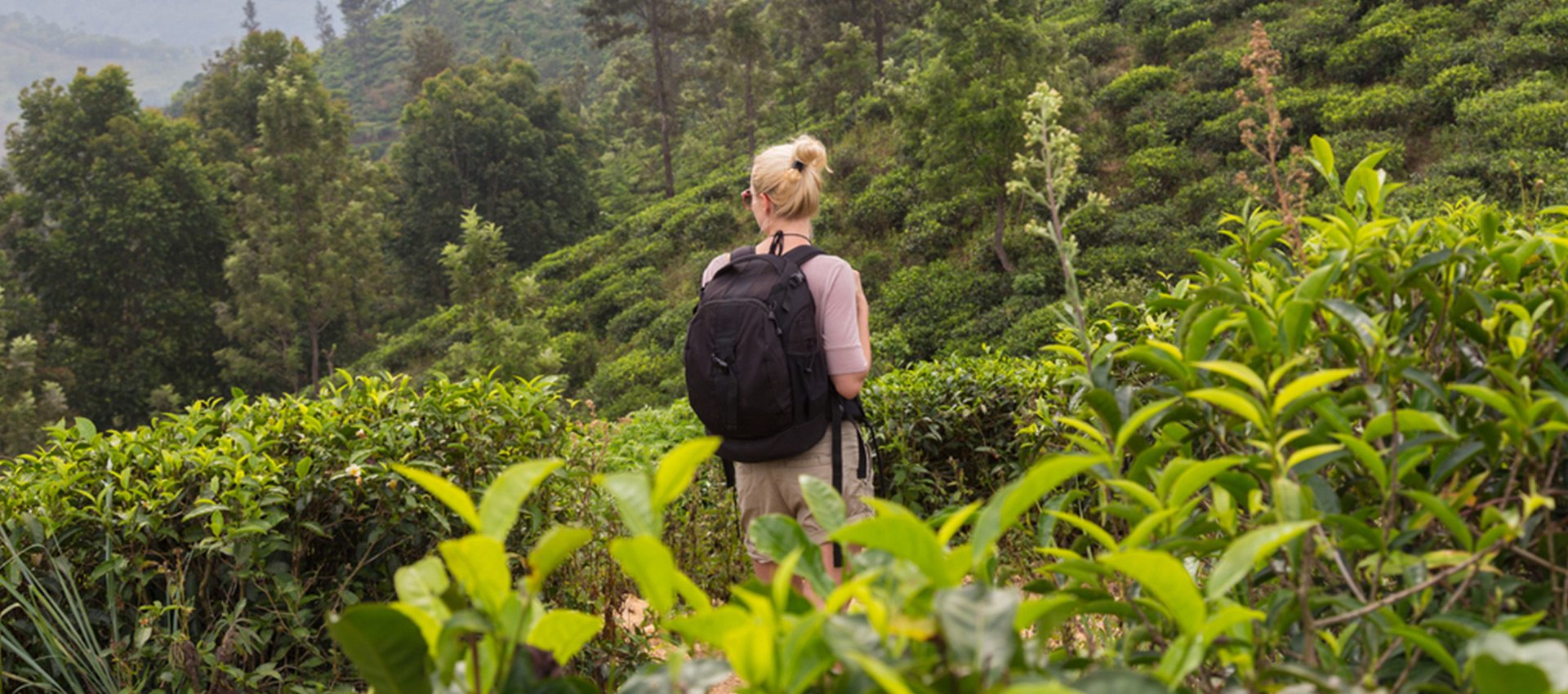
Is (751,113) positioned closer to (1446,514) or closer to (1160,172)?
(1160,172)

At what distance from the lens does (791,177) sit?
7.84 ft

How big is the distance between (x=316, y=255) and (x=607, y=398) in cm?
1088

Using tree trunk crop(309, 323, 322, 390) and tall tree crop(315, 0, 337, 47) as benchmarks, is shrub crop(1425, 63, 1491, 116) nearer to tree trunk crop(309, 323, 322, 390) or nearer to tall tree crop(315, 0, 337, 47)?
tree trunk crop(309, 323, 322, 390)

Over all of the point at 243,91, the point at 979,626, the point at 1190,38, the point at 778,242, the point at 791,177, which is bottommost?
the point at 979,626

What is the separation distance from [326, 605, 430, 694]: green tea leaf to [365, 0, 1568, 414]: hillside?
8897mm

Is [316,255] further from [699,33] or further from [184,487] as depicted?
[184,487]

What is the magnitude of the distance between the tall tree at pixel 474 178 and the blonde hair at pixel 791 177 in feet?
80.9

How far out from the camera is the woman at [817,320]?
91.9 inches

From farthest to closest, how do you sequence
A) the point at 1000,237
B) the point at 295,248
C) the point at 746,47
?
the point at 746,47, the point at 295,248, the point at 1000,237

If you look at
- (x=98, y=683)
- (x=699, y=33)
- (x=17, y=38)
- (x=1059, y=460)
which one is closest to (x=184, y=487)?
(x=98, y=683)

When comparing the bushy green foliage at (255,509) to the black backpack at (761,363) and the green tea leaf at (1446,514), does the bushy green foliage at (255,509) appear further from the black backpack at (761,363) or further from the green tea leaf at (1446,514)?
the green tea leaf at (1446,514)

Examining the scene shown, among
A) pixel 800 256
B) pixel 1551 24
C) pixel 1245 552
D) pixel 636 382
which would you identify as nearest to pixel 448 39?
pixel 636 382

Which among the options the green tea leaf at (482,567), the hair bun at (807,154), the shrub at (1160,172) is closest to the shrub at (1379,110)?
the shrub at (1160,172)

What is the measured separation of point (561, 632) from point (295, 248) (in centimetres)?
2298
